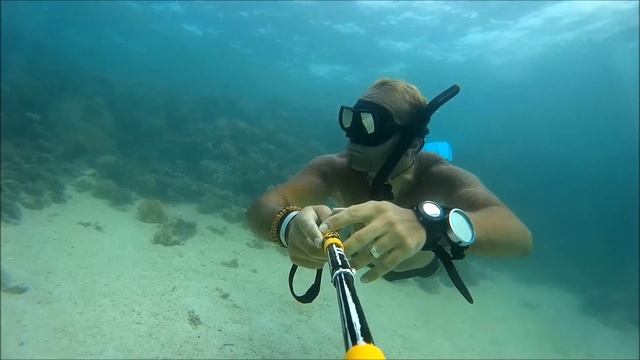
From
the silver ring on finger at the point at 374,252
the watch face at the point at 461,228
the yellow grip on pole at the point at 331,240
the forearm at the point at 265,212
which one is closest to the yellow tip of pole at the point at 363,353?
the yellow grip on pole at the point at 331,240

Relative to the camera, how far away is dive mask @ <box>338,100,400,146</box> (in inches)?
108

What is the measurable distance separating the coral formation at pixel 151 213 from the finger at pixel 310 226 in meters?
9.12

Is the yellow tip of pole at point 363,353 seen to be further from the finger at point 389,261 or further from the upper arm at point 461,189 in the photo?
the upper arm at point 461,189

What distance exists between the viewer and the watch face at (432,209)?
1.78 m

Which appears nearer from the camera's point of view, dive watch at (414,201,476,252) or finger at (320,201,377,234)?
finger at (320,201,377,234)

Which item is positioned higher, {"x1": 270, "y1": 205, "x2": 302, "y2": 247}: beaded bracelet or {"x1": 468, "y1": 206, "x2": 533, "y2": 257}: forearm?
{"x1": 468, "y1": 206, "x2": 533, "y2": 257}: forearm

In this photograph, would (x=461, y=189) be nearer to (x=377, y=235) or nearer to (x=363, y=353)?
(x=377, y=235)

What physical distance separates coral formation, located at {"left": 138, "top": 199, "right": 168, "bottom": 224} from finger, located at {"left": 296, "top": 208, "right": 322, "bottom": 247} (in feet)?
29.9

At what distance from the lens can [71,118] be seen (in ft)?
52.8

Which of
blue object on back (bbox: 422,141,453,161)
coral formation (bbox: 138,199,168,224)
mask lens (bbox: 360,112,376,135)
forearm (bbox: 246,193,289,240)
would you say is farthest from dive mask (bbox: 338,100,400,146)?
coral formation (bbox: 138,199,168,224)

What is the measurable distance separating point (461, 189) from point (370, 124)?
787mm

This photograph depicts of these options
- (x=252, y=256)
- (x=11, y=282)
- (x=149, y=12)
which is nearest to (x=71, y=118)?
(x=252, y=256)

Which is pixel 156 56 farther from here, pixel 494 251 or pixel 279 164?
pixel 494 251

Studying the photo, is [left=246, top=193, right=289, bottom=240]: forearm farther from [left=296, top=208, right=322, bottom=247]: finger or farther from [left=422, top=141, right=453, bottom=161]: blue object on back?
[left=422, top=141, right=453, bottom=161]: blue object on back
